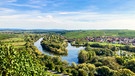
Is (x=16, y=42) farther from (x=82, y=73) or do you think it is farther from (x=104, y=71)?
(x=82, y=73)

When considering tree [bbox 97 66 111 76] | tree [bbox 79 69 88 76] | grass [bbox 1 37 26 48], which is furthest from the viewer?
grass [bbox 1 37 26 48]

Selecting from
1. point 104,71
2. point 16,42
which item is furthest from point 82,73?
point 16,42

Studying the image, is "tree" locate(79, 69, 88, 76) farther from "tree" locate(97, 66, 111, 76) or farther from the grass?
the grass

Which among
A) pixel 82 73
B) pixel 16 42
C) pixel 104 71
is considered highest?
→ pixel 16 42

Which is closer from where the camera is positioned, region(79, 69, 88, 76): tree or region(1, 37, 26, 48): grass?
region(79, 69, 88, 76): tree

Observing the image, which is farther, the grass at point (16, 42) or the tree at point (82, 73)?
the grass at point (16, 42)

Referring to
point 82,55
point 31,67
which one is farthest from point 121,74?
point 82,55

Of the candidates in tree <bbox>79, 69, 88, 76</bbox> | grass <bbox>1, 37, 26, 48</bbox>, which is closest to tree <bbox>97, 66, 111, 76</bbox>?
tree <bbox>79, 69, 88, 76</bbox>

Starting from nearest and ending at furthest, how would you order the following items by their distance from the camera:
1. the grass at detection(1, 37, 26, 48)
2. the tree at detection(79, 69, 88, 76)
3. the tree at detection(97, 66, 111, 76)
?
the tree at detection(79, 69, 88, 76)
the tree at detection(97, 66, 111, 76)
the grass at detection(1, 37, 26, 48)

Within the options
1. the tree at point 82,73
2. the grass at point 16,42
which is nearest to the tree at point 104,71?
the tree at point 82,73

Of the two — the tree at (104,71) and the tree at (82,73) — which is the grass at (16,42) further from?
the tree at (82,73)

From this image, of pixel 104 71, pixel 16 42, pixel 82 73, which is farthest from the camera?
pixel 16 42
